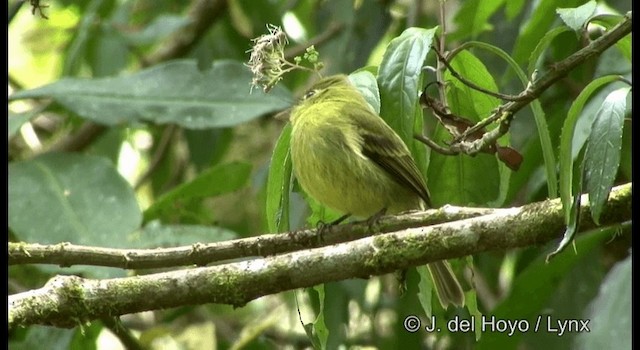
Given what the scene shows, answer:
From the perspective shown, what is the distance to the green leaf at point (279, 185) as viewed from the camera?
9.51 ft

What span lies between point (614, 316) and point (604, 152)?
0.65 m

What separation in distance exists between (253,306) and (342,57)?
80.5 inches

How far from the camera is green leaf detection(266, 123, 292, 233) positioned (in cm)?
290

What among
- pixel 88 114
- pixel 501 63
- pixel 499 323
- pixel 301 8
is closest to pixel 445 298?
pixel 499 323

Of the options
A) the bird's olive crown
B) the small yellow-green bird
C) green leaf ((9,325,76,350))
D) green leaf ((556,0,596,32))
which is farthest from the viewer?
the bird's olive crown

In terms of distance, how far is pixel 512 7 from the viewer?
13.4ft

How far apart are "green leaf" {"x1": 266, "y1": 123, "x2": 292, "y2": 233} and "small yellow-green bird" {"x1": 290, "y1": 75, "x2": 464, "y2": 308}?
60cm

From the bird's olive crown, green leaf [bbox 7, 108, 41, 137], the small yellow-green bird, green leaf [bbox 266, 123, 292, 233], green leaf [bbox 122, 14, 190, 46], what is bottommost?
green leaf [bbox 266, 123, 292, 233]

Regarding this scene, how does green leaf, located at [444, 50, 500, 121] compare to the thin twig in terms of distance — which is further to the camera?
green leaf, located at [444, 50, 500, 121]

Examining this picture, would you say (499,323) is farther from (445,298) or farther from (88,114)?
(88,114)

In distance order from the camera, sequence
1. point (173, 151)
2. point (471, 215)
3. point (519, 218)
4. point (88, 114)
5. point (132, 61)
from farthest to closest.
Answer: point (132, 61) < point (173, 151) < point (88, 114) < point (471, 215) < point (519, 218)

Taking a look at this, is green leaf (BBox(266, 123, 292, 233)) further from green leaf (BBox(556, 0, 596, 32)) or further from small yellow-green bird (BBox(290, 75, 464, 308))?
green leaf (BBox(556, 0, 596, 32))

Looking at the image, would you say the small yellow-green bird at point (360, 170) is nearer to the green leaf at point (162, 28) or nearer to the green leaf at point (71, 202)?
the green leaf at point (71, 202)

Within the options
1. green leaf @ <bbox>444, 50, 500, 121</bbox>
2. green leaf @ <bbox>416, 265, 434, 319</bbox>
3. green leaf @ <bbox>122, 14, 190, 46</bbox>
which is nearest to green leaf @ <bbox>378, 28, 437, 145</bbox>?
green leaf @ <bbox>444, 50, 500, 121</bbox>
